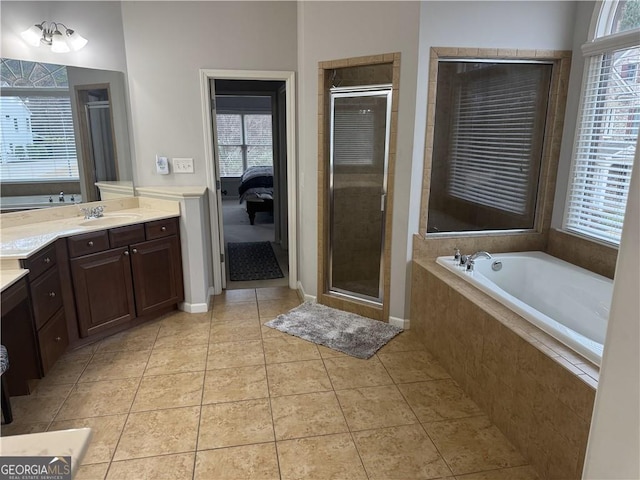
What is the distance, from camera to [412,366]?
2832mm

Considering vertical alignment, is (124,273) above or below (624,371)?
below

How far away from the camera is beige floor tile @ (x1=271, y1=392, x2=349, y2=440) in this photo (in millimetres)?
2211

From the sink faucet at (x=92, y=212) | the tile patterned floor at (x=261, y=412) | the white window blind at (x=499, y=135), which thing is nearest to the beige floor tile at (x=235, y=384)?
the tile patterned floor at (x=261, y=412)

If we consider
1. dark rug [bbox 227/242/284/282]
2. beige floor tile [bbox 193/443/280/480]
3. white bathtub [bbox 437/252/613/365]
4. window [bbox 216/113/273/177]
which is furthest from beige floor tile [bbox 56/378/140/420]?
window [bbox 216/113/273/177]

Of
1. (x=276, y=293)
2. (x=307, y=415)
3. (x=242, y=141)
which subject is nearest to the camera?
(x=307, y=415)

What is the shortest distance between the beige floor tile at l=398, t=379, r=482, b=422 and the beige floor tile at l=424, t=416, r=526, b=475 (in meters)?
0.06

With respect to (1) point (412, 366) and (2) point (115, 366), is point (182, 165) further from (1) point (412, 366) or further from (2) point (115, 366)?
(1) point (412, 366)

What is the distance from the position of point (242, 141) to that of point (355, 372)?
8480mm

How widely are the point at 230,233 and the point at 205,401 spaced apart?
4.57 meters

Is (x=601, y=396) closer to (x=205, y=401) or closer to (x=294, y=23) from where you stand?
(x=205, y=401)

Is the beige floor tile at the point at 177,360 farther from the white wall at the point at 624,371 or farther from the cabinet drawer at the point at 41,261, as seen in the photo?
the white wall at the point at 624,371

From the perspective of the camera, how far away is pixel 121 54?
3.49 meters

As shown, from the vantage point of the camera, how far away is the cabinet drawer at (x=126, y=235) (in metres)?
3.07

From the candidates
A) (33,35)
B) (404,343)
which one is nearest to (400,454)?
(404,343)
